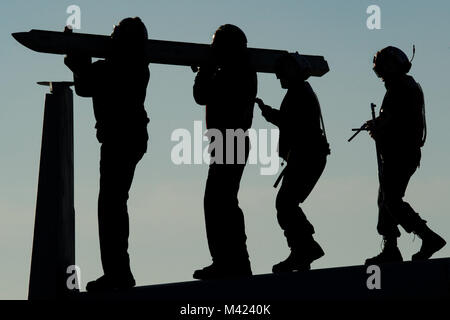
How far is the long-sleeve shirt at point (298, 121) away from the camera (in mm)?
11578

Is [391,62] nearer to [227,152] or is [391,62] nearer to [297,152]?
[297,152]

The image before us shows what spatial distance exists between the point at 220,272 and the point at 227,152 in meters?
1.17

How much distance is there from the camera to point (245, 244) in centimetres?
1124

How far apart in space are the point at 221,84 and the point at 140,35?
37.2 inches

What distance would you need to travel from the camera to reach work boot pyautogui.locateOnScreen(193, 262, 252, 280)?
11.0m

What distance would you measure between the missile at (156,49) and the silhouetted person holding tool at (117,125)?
1.12 ft

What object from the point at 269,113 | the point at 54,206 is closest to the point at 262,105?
the point at 269,113

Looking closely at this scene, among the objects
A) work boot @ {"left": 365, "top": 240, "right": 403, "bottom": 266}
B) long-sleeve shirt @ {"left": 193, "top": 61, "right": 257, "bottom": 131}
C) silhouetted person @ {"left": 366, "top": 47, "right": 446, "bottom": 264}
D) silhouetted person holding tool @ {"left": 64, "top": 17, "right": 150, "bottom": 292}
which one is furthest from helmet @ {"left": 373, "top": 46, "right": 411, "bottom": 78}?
silhouetted person holding tool @ {"left": 64, "top": 17, "right": 150, "bottom": 292}

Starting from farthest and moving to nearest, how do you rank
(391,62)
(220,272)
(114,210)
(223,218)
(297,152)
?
(391,62) → (297,152) → (223,218) → (220,272) → (114,210)

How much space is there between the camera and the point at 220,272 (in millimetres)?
11023

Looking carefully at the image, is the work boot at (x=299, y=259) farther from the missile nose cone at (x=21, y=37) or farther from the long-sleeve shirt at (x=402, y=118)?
the missile nose cone at (x=21, y=37)

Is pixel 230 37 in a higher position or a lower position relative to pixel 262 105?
higher

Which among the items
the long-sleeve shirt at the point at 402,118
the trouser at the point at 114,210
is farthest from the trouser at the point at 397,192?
the trouser at the point at 114,210
